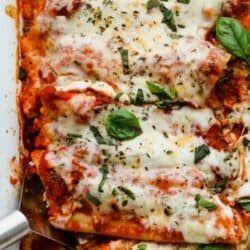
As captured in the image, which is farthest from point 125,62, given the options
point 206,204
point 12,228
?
point 12,228

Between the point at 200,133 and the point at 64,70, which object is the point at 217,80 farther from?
the point at 64,70

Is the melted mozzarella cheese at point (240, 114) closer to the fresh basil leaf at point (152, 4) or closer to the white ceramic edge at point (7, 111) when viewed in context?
the fresh basil leaf at point (152, 4)

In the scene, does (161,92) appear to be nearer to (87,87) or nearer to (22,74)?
(87,87)

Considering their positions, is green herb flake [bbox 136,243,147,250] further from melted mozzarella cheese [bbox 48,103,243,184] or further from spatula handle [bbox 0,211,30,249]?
spatula handle [bbox 0,211,30,249]

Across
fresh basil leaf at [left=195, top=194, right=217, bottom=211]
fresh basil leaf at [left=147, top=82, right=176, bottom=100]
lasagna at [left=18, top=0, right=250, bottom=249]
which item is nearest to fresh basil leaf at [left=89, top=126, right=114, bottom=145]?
lasagna at [left=18, top=0, right=250, bottom=249]

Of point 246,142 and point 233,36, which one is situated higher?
point 233,36

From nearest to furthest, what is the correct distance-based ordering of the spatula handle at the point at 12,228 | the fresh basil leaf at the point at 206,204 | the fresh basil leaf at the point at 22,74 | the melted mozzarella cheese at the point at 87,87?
the spatula handle at the point at 12,228 → the fresh basil leaf at the point at 206,204 → the melted mozzarella cheese at the point at 87,87 → the fresh basil leaf at the point at 22,74

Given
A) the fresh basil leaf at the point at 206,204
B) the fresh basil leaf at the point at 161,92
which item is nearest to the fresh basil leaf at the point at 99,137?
the fresh basil leaf at the point at 161,92
